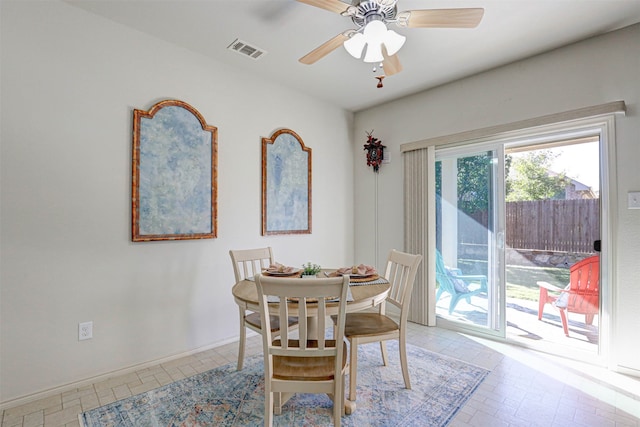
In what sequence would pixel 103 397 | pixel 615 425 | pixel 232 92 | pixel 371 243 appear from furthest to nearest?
pixel 371 243
pixel 232 92
pixel 103 397
pixel 615 425

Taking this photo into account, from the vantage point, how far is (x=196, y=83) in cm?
278

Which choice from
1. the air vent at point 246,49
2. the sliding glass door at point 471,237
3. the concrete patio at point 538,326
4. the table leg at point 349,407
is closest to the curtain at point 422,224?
the sliding glass door at point 471,237

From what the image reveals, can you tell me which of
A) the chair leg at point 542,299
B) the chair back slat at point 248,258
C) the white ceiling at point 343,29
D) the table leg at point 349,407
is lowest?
the table leg at point 349,407

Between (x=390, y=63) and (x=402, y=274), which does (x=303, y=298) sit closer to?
(x=402, y=274)

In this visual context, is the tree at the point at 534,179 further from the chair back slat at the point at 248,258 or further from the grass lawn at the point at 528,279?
the chair back slat at the point at 248,258

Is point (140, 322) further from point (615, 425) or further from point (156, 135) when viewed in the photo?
point (615, 425)

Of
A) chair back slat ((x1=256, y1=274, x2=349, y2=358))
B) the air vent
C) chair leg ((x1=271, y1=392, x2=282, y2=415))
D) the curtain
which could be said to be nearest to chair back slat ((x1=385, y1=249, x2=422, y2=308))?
chair back slat ((x1=256, y1=274, x2=349, y2=358))

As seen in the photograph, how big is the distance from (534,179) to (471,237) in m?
0.80

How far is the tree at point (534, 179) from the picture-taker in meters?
2.86

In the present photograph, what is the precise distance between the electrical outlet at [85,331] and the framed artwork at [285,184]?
1.58 metres

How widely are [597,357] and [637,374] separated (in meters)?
0.24

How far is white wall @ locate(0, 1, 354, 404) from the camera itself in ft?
6.42

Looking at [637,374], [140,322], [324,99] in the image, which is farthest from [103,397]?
[637,374]

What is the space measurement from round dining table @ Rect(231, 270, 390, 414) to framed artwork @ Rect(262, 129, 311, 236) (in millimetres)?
1235
